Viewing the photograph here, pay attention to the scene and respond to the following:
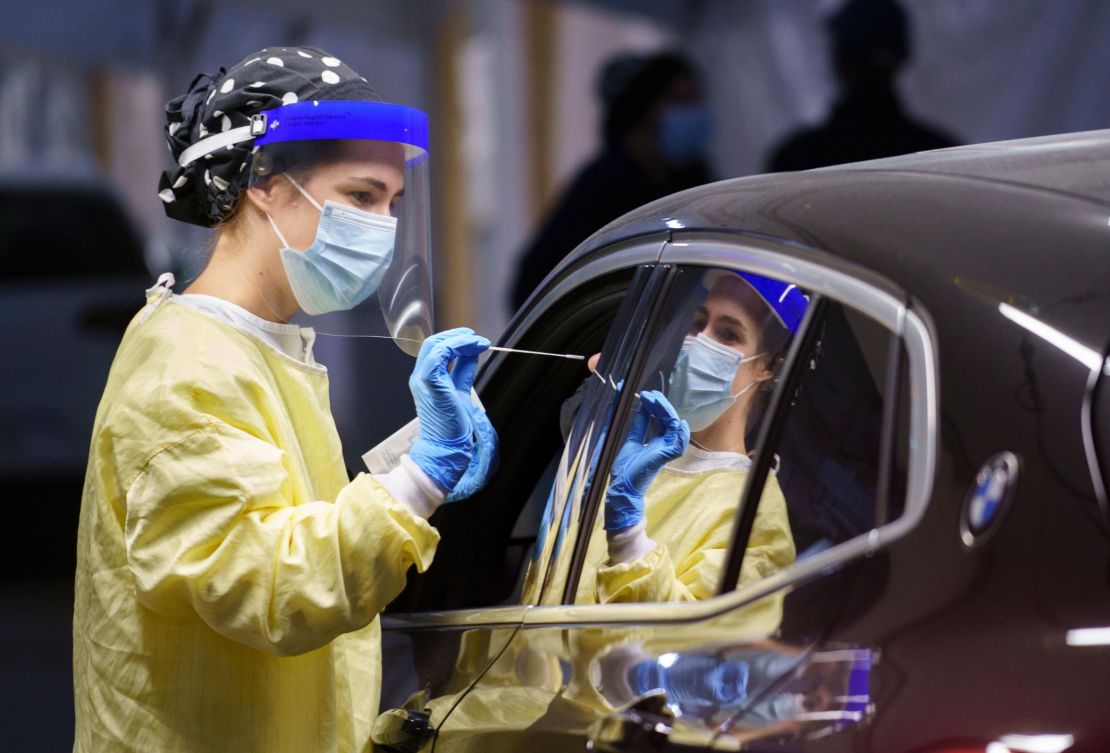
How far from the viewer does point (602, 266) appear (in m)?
2.29

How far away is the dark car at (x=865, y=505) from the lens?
1465mm

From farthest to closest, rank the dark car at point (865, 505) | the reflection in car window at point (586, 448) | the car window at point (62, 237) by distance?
the car window at point (62, 237)
the reflection in car window at point (586, 448)
the dark car at point (865, 505)

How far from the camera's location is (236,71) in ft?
7.64

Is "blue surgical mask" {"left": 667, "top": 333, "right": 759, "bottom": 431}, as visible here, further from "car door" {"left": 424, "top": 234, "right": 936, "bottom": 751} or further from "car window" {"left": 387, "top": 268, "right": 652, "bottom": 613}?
"car window" {"left": 387, "top": 268, "right": 652, "bottom": 613}

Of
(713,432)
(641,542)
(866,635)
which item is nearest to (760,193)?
(713,432)

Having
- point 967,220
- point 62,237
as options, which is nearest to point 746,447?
point 967,220

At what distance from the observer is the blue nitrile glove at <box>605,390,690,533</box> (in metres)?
1.98

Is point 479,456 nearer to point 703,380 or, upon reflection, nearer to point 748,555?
point 703,380

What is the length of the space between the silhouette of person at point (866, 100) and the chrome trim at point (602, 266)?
108 inches

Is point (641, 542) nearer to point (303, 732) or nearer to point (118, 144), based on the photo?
point (303, 732)

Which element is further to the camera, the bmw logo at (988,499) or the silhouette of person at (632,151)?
the silhouette of person at (632,151)

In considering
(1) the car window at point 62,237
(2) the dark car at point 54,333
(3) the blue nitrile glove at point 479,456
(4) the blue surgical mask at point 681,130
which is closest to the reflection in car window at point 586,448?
(3) the blue nitrile glove at point 479,456

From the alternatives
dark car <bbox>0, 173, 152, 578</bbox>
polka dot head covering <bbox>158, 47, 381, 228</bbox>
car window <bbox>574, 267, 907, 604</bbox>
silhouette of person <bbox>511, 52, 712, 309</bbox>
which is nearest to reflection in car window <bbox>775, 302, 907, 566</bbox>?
car window <bbox>574, 267, 907, 604</bbox>

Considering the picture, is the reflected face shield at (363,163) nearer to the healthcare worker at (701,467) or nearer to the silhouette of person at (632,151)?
the healthcare worker at (701,467)
